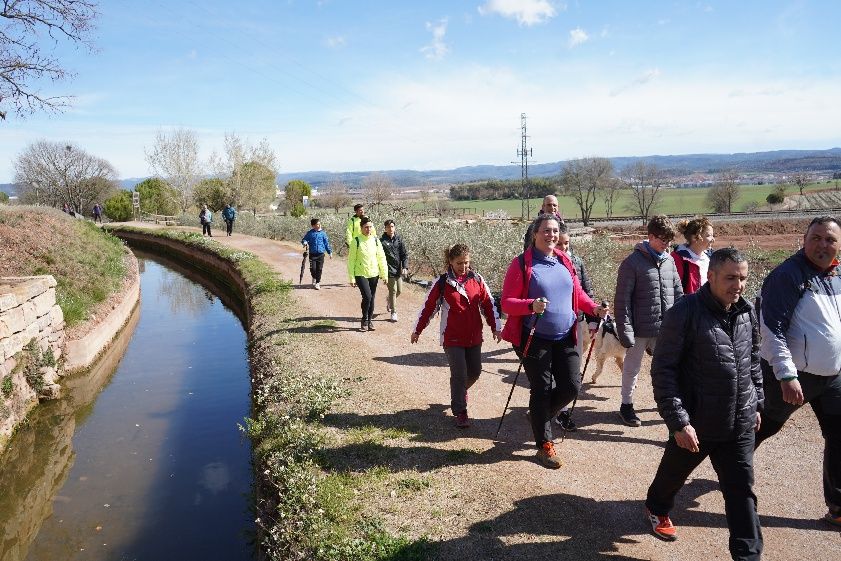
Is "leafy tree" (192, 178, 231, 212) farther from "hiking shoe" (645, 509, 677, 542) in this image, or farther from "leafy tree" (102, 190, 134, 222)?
"hiking shoe" (645, 509, 677, 542)

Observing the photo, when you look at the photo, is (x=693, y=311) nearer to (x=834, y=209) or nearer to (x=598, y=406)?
(x=598, y=406)

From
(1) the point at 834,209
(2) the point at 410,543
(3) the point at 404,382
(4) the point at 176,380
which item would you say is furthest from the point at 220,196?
(1) the point at 834,209

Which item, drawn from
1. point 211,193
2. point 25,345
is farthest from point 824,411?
point 211,193

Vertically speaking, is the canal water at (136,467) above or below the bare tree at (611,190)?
below

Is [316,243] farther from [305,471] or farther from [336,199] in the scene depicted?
[336,199]

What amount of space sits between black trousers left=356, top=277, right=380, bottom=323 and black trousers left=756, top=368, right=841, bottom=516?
634 cm

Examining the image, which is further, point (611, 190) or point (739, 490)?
point (611, 190)

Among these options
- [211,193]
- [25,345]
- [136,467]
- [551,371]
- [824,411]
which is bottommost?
[136,467]

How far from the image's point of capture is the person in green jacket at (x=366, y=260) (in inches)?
365

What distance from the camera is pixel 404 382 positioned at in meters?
7.19

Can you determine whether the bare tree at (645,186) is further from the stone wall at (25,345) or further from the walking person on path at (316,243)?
the stone wall at (25,345)

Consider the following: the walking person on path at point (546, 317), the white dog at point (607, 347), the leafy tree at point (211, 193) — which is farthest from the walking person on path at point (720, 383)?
the leafy tree at point (211, 193)

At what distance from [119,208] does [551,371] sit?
52465 millimetres

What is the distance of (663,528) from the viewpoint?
3787 mm
